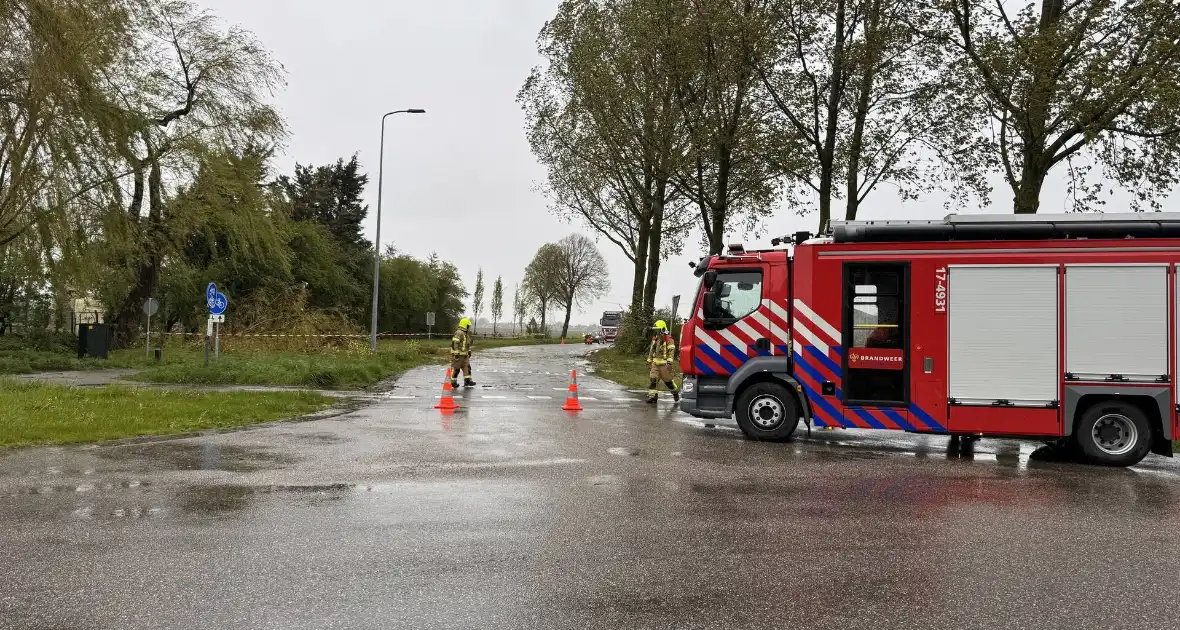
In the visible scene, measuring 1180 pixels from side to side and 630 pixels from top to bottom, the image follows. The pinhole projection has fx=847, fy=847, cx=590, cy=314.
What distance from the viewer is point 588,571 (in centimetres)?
514

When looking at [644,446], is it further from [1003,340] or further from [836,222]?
[1003,340]

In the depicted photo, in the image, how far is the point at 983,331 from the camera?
33.9 ft

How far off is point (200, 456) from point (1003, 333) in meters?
9.49

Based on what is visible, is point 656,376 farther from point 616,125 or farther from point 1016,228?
point 616,125

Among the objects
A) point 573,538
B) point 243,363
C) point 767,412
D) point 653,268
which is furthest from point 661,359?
point 653,268

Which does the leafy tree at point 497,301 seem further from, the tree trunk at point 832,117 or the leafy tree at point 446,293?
the tree trunk at point 832,117

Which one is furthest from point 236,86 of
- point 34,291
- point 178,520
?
point 178,520

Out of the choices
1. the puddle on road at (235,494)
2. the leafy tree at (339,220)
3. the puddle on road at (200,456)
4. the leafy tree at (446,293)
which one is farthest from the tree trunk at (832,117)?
the leafy tree at (446,293)

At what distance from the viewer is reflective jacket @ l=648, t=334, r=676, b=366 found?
688 inches

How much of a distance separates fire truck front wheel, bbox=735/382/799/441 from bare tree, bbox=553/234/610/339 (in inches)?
2664

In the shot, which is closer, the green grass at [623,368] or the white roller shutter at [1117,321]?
the white roller shutter at [1117,321]

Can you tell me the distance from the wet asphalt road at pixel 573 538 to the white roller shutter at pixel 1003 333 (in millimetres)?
899

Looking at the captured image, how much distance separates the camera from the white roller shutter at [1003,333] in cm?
1010

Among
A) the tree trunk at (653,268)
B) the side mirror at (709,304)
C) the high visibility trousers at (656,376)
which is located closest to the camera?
the side mirror at (709,304)
